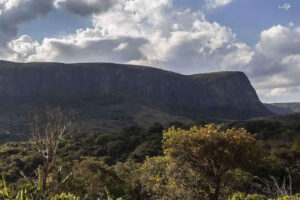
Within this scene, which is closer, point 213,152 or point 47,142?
point 47,142

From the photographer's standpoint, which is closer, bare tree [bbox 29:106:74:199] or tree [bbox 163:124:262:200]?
bare tree [bbox 29:106:74:199]

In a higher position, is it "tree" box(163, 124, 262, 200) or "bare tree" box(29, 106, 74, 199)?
"bare tree" box(29, 106, 74, 199)

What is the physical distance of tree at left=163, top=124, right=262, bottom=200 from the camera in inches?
594

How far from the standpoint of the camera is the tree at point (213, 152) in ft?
49.5

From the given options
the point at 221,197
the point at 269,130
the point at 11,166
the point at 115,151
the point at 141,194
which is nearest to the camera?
the point at 221,197

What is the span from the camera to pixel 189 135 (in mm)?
15289

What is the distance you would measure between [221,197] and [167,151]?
3692 mm

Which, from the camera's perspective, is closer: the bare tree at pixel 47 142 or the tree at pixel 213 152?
the bare tree at pixel 47 142

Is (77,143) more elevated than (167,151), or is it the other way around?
(167,151)

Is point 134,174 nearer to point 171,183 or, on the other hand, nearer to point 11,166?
point 171,183

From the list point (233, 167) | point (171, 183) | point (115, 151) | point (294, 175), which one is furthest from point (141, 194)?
point (115, 151)

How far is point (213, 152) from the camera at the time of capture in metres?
15.2

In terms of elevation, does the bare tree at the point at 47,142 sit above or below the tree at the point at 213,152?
above

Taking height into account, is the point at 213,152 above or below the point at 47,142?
below
